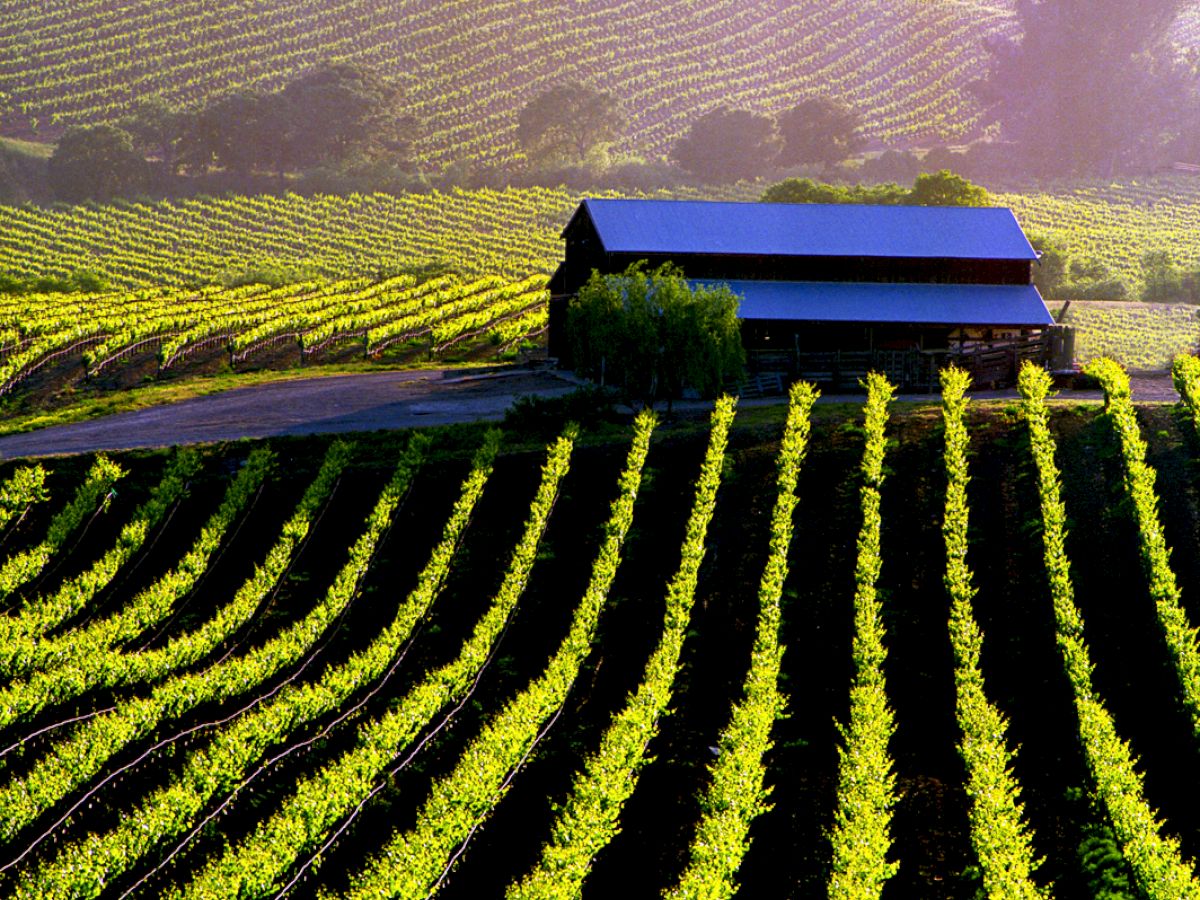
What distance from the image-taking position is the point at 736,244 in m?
52.0

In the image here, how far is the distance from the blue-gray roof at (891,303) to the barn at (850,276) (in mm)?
56

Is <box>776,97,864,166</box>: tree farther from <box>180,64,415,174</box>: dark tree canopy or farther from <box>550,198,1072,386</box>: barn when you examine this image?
<box>550,198,1072,386</box>: barn

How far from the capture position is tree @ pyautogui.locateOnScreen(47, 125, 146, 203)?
115 meters

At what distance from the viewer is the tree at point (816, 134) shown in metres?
133

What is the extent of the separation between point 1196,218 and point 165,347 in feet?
334

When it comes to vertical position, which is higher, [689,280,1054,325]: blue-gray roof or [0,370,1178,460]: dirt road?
[689,280,1054,325]: blue-gray roof

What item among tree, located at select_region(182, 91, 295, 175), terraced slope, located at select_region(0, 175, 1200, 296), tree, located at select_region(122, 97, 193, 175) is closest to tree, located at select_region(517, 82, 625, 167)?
terraced slope, located at select_region(0, 175, 1200, 296)

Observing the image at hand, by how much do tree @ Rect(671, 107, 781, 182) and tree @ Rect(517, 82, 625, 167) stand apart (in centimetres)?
1067

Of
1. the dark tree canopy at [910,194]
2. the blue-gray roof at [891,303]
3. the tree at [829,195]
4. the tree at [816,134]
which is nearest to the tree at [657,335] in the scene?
the blue-gray roof at [891,303]

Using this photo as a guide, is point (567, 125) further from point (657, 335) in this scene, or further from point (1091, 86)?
point (657, 335)

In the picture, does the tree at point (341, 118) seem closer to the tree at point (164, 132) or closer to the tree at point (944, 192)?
the tree at point (164, 132)

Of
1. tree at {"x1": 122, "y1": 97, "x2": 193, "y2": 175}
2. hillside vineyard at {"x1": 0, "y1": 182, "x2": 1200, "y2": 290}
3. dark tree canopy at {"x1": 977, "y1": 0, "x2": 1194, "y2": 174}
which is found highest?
dark tree canopy at {"x1": 977, "y1": 0, "x2": 1194, "y2": 174}

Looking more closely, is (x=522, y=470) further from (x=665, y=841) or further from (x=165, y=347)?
(x=165, y=347)

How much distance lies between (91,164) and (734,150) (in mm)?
57577
